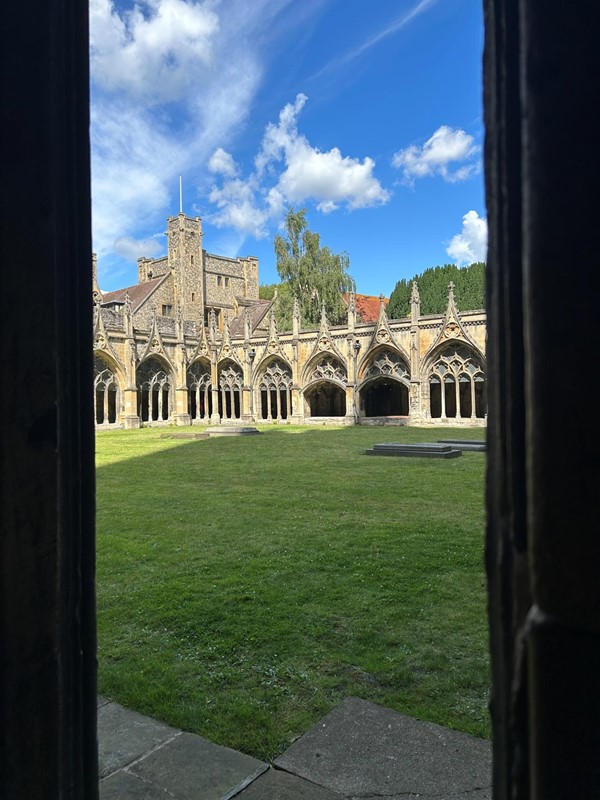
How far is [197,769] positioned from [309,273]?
33.1 metres

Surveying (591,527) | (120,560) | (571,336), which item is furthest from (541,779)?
(120,560)

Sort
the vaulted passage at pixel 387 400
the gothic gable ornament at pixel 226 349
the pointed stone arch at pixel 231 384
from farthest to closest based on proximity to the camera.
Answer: the vaulted passage at pixel 387 400 < the pointed stone arch at pixel 231 384 < the gothic gable ornament at pixel 226 349

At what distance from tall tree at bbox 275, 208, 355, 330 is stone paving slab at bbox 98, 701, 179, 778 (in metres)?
31.8

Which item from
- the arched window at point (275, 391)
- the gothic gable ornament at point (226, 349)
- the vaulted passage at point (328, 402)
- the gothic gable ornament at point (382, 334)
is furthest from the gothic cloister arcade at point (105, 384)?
the gothic gable ornament at point (382, 334)

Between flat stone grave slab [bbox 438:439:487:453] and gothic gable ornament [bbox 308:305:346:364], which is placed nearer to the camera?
flat stone grave slab [bbox 438:439:487:453]

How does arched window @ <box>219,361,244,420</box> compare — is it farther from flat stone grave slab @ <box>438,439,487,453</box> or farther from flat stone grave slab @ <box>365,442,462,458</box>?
flat stone grave slab @ <box>365,442,462,458</box>

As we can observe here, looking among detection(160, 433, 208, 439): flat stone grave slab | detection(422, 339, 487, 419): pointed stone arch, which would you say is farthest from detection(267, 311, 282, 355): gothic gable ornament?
detection(160, 433, 208, 439): flat stone grave slab

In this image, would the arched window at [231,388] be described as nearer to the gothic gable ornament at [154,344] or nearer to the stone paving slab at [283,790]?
the gothic gable ornament at [154,344]

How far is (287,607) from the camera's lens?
11.9 ft

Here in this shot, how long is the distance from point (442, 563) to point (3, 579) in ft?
13.2

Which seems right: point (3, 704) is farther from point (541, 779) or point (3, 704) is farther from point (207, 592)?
point (207, 592)

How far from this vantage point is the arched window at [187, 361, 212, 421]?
31234 millimetres

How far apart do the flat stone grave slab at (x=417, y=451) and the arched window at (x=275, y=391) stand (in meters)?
16.7

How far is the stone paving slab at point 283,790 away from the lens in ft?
6.05
